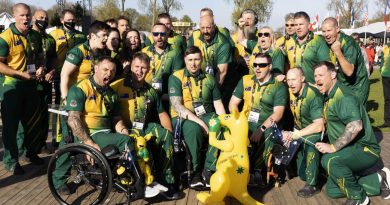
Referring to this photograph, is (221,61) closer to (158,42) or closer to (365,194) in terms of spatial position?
(158,42)

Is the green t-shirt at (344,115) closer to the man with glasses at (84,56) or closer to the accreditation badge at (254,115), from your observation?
the accreditation badge at (254,115)

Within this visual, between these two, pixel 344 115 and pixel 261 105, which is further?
pixel 261 105

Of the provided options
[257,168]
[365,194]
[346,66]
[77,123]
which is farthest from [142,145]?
[346,66]

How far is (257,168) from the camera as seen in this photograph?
4828 millimetres

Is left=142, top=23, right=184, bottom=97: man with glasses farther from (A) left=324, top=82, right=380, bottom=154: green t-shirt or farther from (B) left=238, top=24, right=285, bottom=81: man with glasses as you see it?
(A) left=324, top=82, right=380, bottom=154: green t-shirt

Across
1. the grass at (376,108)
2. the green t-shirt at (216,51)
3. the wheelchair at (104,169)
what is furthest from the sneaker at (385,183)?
the grass at (376,108)

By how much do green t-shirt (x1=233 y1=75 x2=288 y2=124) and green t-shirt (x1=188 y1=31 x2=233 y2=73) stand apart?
0.67m

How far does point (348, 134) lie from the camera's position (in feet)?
13.4

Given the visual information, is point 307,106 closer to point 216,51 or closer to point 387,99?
point 216,51

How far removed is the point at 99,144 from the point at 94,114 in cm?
32

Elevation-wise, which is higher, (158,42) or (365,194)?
(158,42)

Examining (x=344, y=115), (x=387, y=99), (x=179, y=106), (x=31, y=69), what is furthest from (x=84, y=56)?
(x=387, y=99)

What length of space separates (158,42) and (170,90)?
2.72 ft

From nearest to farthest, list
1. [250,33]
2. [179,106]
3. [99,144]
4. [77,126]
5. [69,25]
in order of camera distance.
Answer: [77,126] → [99,144] → [179,106] → [69,25] → [250,33]
